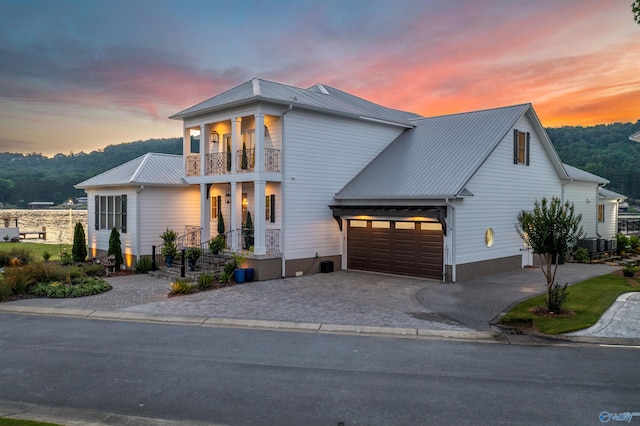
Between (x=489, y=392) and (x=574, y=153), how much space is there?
64184mm

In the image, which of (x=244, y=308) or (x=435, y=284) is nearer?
(x=244, y=308)

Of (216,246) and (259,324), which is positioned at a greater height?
(216,246)

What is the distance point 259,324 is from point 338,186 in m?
11.2

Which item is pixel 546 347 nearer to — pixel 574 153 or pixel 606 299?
pixel 606 299

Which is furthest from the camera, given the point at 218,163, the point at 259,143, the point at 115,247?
the point at 115,247

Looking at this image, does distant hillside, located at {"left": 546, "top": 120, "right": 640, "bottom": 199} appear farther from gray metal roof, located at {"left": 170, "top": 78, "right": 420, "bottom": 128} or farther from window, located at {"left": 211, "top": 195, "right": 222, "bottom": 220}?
window, located at {"left": 211, "top": 195, "right": 222, "bottom": 220}

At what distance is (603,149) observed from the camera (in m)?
67.8

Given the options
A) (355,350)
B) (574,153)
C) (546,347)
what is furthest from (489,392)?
(574,153)

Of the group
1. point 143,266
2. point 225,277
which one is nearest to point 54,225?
point 143,266

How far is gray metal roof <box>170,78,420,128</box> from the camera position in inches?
790

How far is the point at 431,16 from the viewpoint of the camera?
22953 millimetres

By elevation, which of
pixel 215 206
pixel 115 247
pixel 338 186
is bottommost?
pixel 115 247

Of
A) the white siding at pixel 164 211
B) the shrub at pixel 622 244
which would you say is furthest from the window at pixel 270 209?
the shrub at pixel 622 244

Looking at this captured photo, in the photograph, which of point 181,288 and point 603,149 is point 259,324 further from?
point 603,149
